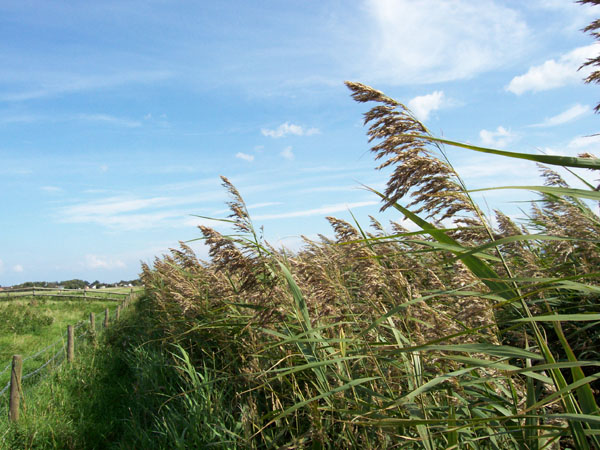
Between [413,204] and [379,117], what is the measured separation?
52cm

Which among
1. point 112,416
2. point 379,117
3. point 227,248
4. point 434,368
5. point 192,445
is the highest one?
point 379,117

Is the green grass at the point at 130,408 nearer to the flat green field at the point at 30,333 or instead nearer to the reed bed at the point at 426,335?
the reed bed at the point at 426,335

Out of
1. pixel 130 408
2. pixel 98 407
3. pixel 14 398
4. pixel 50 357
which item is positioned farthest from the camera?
pixel 50 357

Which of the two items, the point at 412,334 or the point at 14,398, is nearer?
the point at 412,334

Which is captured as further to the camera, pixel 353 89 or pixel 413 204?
pixel 353 89

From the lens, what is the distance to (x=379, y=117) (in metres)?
2.24

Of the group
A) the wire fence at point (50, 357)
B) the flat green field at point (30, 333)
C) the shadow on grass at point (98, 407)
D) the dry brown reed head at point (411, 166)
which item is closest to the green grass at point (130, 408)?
the shadow on grass at point (98, 407)

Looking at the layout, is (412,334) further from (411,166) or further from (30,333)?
(30,333)

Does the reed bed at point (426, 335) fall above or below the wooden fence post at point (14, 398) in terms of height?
above

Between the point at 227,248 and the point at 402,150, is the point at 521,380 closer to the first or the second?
the point at 402,150

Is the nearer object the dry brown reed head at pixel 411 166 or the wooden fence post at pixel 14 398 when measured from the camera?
the dry brown reed head at pixel 411 166

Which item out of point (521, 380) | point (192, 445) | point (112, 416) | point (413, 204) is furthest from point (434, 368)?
point (112, 416)

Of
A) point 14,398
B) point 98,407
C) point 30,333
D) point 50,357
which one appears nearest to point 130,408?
point 98,407

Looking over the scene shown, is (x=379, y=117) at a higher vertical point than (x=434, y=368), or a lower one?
higher
